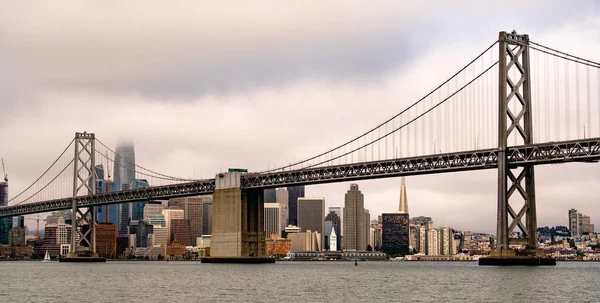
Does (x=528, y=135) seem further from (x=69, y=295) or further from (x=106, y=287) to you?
(x=69, y=295)

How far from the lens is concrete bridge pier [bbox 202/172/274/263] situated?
99375mm

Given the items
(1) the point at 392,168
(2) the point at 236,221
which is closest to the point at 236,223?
(2) the point at 236,221

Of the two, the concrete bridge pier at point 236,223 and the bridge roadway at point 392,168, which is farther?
the concrete bridge pier at point 236,223

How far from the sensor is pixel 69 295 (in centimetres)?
5044

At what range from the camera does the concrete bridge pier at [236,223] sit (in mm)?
99375

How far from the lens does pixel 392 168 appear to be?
89.2 m

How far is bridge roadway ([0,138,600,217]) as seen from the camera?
73.6 meters

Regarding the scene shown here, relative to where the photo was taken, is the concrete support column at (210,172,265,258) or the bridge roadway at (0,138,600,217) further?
the concrete support column at (210,172,265,258)

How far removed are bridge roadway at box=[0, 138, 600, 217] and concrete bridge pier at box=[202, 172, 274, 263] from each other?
5.31ft

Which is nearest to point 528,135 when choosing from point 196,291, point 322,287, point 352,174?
point 352,174

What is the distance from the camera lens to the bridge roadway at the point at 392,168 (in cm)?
7356

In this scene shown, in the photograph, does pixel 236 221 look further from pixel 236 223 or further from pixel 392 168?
pixel 392 168

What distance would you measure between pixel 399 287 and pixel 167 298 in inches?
596

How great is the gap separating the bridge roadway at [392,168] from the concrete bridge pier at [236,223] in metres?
1.62
